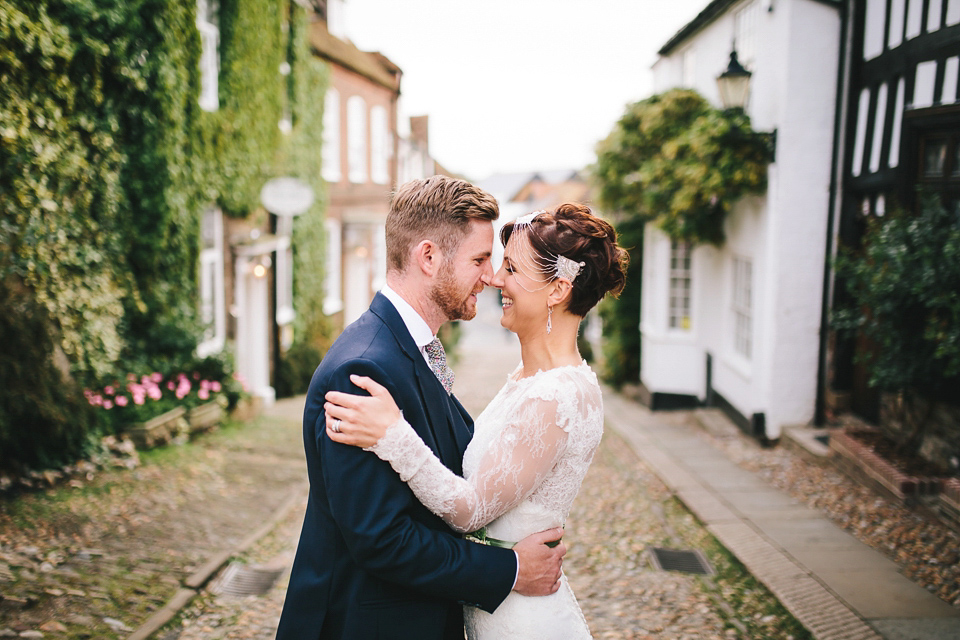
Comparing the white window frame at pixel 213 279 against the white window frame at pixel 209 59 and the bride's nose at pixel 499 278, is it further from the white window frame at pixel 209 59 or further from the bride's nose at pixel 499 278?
the bride's nose at pixel 499 278

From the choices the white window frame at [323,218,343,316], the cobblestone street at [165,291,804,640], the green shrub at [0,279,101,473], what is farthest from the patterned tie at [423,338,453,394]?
the white window frame at [323,218,343,316]

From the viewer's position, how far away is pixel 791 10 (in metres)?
8.42

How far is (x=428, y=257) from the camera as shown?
2.24 meters

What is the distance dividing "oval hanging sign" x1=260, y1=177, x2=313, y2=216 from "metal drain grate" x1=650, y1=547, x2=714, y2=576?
8834mm

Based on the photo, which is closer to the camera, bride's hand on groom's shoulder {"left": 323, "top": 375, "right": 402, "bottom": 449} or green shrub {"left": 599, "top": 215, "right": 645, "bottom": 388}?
bride's hand on groom's shoulder {"left": 323, "top": 375, "right": 402, "bottom": 449}

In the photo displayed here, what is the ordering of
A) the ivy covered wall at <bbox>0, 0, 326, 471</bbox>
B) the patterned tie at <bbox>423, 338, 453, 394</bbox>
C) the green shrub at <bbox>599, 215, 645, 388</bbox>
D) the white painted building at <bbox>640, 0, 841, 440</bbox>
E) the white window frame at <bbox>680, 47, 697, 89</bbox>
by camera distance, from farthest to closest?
the green shrub at <bbox>599, 215, 645, 388</bbox>, the white window frame at <bbox>680, 47, 697, 89</bbox>, the white painted building at <bbox>640, 0, 841, 440</bbox>, the ivy covered wall at <bbox>0, 0, 326, 471</bbox>, the patterned tie at <bbox>423, 338, 453, 394</bbox>

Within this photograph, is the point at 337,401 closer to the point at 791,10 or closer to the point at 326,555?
the point at 326,555

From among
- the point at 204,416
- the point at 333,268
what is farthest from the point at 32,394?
the point at 333,268

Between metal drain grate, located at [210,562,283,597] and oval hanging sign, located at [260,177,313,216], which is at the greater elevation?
oval hanging sign, located at [260,177,313,216]

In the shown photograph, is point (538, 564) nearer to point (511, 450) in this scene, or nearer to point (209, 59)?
point (511, 450)

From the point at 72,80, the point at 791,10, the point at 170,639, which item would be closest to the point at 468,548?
the point at 170,639

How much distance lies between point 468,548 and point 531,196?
203 ft

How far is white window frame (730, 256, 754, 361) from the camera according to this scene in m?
10.5

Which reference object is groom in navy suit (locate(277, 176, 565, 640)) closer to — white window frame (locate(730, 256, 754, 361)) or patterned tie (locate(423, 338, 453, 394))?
patterned tie (locate(423, 338, 453, 394))
